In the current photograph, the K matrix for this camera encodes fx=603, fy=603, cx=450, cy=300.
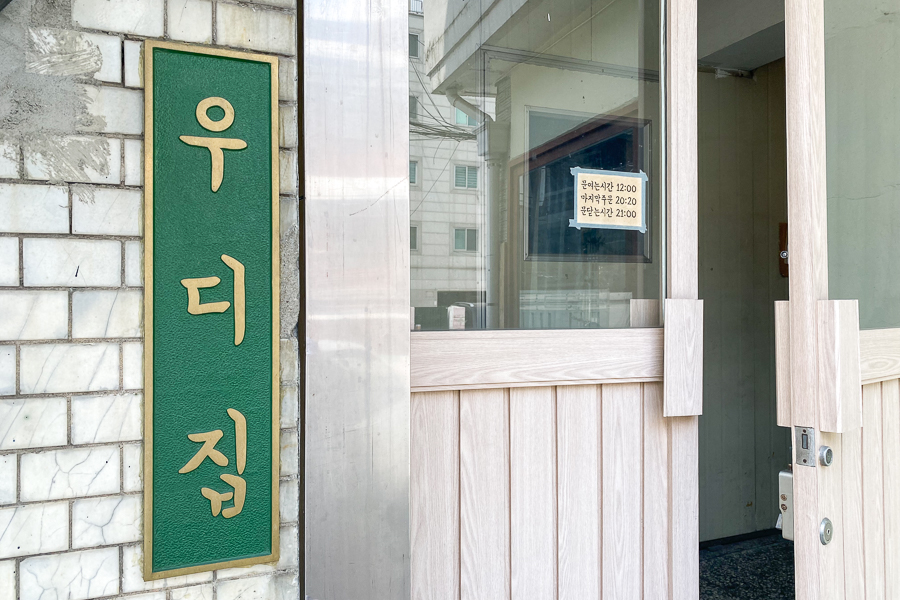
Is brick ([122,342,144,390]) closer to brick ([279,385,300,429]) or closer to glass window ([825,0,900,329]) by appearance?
brick ([279,385,300,429])

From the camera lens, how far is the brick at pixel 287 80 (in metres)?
0.99

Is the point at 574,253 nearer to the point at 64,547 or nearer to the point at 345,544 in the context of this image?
the point at 345,544

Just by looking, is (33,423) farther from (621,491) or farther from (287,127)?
(621,491)

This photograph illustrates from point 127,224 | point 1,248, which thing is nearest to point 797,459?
point 127,224

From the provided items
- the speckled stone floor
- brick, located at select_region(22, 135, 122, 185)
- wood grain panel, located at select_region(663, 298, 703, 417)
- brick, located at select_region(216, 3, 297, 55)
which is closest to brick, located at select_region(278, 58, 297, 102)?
brick, located at select_region(216, 3, 297, 55)

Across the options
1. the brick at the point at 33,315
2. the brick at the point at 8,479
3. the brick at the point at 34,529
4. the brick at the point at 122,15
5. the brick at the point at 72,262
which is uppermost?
the brick at the point at 122,15

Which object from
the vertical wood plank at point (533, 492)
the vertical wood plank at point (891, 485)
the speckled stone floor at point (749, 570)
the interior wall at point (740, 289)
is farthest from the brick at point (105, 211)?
the interior wall at point (740, 289)

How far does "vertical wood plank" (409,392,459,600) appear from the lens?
121cm

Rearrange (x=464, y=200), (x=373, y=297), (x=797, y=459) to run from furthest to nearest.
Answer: (x=797, y=459)
(x=464, y=200)
(x=373, y=297)

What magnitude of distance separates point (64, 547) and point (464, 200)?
91cm

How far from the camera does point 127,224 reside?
901 millimetres

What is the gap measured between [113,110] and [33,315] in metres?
0.32

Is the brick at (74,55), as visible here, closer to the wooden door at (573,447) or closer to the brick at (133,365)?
the brick at (133,365)

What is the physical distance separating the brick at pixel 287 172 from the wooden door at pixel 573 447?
1.24 ft
